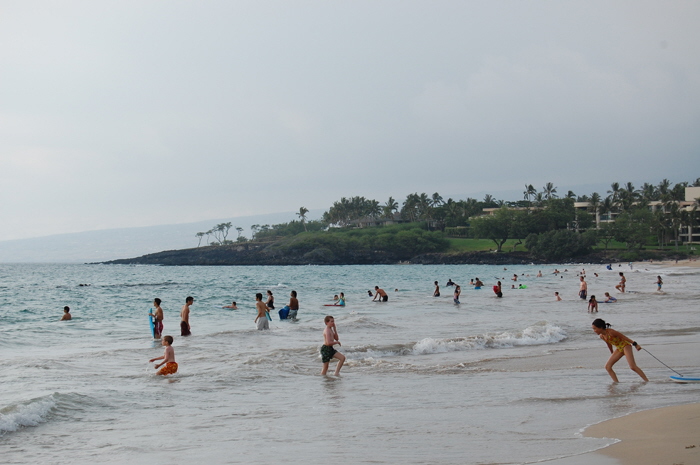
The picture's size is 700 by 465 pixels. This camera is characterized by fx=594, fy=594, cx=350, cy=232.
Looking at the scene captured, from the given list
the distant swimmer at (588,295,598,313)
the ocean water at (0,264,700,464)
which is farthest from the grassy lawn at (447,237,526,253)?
the ocean water at (0,264,700,464)

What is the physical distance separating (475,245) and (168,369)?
5168 inches

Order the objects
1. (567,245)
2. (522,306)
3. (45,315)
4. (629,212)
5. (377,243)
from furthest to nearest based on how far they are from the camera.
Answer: (377,243), (629,212), (567,245), (522,306), (45,315)

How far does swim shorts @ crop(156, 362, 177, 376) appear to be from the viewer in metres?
12.8

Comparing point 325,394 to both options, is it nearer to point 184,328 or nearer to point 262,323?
point 184,328

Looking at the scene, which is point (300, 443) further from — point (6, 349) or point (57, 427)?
point (6, 349)

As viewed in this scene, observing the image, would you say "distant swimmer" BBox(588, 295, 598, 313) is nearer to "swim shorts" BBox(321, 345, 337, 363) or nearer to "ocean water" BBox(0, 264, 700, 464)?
"ocean water" BBox(0, 264, 700, 464)

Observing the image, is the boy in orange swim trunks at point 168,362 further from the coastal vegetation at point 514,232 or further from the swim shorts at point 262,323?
the coastal vegetation at point 514,232

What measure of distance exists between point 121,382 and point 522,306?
24886mm

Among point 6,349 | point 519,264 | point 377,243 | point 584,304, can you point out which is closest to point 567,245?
point 519,264

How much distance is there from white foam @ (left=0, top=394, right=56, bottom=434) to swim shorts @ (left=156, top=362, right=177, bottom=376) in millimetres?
3084

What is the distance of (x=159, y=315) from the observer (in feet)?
62.7

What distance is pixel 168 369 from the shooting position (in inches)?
504

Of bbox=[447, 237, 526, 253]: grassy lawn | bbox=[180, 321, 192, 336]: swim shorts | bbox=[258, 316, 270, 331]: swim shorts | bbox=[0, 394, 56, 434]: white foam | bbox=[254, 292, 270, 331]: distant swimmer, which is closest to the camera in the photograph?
bbox=[0, 394, 56, 434]: white foam

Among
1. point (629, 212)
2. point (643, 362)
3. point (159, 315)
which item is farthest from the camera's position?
point (629, 212)
